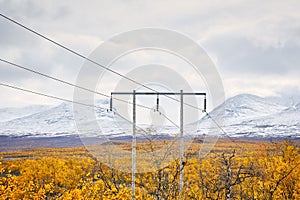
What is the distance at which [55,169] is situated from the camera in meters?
30.2

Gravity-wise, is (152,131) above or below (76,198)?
above

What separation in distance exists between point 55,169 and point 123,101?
13.5 metres

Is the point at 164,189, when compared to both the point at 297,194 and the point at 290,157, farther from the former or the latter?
the point at 290,157

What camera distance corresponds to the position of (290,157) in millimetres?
19797

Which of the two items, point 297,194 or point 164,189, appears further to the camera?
point 297,194

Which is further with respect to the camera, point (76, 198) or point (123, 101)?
point (123, 101)

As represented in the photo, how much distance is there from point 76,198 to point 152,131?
14.4ft

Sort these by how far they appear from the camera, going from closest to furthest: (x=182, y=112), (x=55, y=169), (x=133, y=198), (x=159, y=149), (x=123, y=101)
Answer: (x=133, y=198)
(x=159, y=149)
(x=182, y=112)
(x=123, y=101)
(x=55, y=169)

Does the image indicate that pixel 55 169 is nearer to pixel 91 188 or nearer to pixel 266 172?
pixel 266 172

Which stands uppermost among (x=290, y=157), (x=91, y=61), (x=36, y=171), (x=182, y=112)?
(x=91, y=61)

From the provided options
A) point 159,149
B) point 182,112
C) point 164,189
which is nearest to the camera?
point 164,189

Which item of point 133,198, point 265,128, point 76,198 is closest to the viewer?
point 76,198

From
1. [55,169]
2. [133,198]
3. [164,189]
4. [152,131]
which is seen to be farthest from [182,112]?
[55,169]

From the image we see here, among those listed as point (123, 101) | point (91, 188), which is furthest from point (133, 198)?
point (123, 101)
